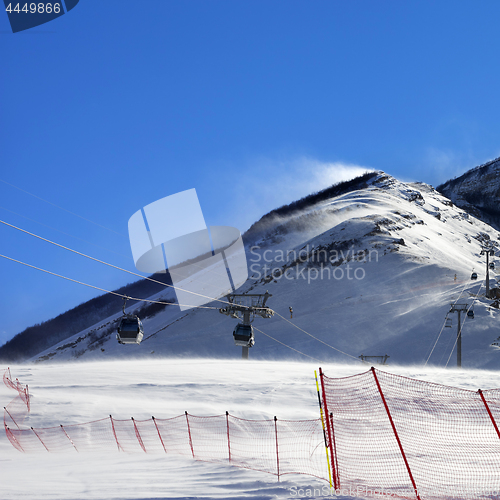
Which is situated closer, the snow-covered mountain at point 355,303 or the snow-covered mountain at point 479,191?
the snow-covered mountain at point 355,303

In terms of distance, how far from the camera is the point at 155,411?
17562 millimetres

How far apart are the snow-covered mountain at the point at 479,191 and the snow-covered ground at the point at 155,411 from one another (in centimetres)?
14112

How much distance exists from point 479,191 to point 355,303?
129 metres

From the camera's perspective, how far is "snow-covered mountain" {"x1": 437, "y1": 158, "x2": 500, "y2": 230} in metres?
150

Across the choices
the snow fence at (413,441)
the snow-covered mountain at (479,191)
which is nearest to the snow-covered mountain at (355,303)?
the snow fence at (413,441)

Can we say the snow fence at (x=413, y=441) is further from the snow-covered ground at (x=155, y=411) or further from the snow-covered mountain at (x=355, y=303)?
the snow-covered mountain at (x=355, y=303)

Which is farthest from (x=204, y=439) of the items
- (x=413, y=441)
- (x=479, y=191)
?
(x=479, y=191)

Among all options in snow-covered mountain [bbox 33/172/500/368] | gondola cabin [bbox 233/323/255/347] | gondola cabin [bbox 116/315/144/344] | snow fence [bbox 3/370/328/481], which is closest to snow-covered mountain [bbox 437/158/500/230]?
snow-covered mountain [bbox 33/172/500/368]

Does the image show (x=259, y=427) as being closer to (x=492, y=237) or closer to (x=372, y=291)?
(x=372, y=291)

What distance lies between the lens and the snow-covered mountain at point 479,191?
150 m

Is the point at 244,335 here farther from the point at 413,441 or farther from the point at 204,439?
the point at 413,441

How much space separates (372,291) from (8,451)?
1815 inches

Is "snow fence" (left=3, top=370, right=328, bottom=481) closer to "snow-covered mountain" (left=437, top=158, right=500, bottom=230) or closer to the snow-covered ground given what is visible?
the snow-covered ground

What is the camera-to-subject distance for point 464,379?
22.2 m
